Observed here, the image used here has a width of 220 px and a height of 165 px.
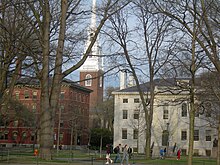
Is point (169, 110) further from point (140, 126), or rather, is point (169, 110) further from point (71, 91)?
point (71, 91)

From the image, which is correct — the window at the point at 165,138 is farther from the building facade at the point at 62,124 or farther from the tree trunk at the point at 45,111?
the tree trunk at the point at 45,111

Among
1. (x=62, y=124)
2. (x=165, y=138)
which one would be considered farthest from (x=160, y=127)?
(x=62, y=124)

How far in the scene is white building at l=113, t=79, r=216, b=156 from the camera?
6912 cm

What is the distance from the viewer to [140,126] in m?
71.9

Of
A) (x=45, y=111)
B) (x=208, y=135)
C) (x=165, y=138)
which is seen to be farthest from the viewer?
(x=165, y=138)

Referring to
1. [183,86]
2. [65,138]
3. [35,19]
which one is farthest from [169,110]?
[35,19]

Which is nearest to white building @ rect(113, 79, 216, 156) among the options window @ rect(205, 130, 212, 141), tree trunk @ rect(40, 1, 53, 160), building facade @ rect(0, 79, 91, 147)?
window @ rect(205, 130, 212, 141)

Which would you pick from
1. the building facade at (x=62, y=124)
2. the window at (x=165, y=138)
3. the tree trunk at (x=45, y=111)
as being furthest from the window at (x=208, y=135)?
the tree trunk at (x=45, y=111)

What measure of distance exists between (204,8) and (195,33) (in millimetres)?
1639

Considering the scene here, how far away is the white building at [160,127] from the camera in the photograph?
6912 centimetres

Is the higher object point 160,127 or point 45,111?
point 45,111

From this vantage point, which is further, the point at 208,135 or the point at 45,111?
the point at 208,135

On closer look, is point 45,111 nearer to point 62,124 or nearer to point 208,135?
point 208,135

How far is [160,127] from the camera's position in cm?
7131
